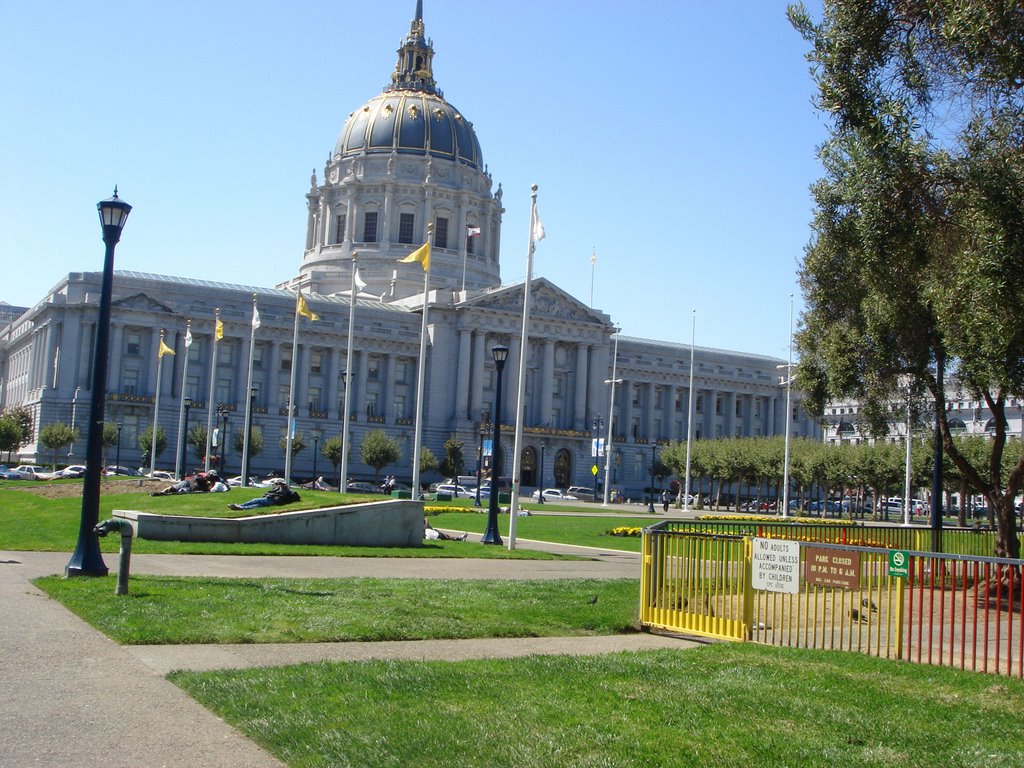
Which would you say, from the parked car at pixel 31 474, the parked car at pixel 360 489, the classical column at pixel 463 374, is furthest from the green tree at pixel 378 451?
the parked car at pixel 31 474

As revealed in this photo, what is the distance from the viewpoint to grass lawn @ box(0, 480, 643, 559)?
2495cm

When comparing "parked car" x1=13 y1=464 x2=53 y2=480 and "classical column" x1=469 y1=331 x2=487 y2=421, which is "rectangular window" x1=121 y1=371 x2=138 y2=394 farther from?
"classical column" x1=469 y1=331 x2=487 y2=421

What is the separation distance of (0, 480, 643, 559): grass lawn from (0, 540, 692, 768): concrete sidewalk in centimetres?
644

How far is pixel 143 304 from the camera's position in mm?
98562

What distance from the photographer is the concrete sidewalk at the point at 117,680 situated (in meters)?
7.70

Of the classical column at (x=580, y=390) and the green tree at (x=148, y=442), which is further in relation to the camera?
the classical column at (x=580, y=390)

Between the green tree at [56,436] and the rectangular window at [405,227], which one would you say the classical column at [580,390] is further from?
the green tree at [56,436]

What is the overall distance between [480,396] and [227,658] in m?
100

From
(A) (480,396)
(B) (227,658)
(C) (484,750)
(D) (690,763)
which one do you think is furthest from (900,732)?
(A) (480,396)

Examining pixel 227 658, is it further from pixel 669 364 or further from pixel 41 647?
pixel 669 364

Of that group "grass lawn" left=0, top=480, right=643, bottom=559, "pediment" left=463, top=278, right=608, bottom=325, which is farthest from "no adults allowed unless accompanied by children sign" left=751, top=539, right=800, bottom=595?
"pediment" left=463, top=278, right=608, bottom=325

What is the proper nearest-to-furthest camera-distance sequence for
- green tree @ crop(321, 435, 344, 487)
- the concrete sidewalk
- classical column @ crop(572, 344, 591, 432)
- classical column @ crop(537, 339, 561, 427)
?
→ 1. the concrete sidewalk
2. green tree @ crop(321, 435, 344, 487)
3. classical column @ crop(537, 339, 561, 427)
4. classical column @ crop(572, 344, 591, 432)

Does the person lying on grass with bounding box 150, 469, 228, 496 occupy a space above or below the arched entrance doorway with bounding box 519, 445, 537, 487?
below

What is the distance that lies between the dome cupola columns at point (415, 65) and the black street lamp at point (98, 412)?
4884 inches
